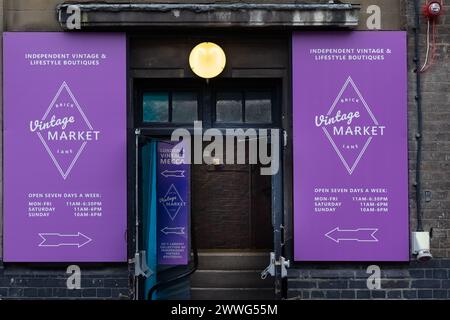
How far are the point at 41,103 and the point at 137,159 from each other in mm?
1333

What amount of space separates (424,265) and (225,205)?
3.24m

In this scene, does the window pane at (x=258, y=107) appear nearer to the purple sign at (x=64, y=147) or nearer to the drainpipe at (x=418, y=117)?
the purple sign at (x=64, y=147)

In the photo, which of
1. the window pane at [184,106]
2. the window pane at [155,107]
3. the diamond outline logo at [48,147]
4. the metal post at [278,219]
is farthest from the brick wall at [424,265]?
the diamond outline logo at [48,147]

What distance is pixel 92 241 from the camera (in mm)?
7320

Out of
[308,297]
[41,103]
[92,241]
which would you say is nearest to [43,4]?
[41,103]

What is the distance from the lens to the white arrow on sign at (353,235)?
736cm

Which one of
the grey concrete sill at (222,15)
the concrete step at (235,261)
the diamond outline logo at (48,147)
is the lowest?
the concrete step at (235,261)

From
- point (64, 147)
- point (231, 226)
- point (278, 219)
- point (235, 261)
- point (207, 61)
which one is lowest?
point (235, 261)

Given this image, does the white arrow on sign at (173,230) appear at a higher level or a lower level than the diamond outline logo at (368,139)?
lower

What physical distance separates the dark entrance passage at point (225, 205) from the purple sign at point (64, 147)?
2488 millimetres

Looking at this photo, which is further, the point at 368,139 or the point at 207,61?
the point at 207,61

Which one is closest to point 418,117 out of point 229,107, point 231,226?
point 229,107

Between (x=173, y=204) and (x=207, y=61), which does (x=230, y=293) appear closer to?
(x=173, y=204)

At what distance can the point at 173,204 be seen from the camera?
823cm
